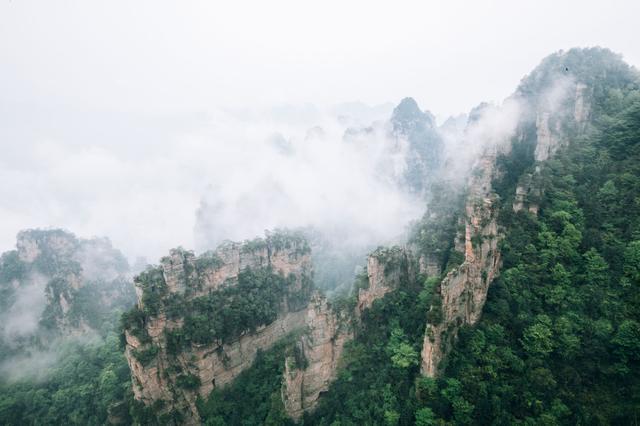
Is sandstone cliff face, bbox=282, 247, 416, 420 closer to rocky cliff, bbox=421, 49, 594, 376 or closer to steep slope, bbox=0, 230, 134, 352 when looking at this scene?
rocky cliff, bbox=421, 49, 594, 376

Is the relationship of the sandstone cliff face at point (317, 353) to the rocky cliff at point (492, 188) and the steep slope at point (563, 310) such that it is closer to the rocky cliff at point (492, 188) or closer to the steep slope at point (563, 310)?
the rocky cliff at point (492, 188)

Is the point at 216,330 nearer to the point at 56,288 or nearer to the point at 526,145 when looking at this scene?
the point at 56,288

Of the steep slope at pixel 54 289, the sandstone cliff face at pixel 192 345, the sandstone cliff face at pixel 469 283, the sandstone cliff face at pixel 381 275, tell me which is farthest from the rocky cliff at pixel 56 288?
the sandstone cliff face at pixel 469 283

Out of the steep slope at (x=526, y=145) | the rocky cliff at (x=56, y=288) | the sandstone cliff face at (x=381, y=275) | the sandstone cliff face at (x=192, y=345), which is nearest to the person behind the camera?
the steep slope at (x=526, y=145)

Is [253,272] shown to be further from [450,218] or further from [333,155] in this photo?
[333,155]

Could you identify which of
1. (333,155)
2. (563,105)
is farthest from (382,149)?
(563,105)

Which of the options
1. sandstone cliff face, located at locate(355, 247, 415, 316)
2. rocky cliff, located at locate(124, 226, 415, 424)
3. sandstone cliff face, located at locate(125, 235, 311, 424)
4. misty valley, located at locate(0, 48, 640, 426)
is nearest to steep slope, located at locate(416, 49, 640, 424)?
misty valley, located at locate(0, 48, 640, 426)
